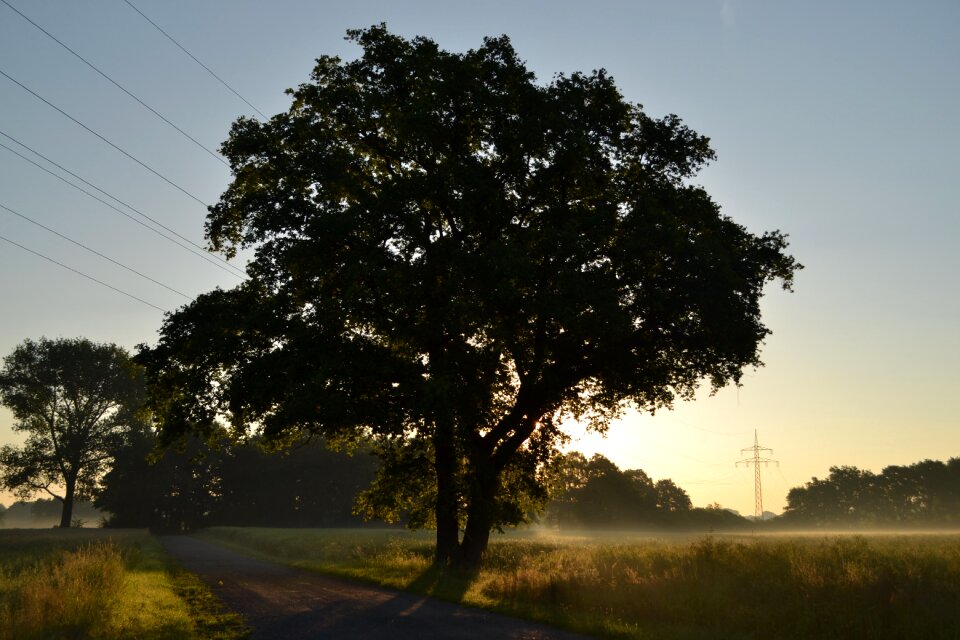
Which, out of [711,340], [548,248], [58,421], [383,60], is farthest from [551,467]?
[58,421]

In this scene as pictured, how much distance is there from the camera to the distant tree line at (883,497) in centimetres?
12544

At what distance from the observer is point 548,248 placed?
19922mm

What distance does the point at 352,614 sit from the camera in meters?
14.0

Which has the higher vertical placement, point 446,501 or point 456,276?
point 456,276

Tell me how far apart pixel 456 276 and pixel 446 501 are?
8752 mm

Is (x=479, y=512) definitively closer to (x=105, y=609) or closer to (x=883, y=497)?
(x=105, y=609)

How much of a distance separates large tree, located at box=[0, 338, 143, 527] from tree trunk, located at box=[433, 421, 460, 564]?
5698cm

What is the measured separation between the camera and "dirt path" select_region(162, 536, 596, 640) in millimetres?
11867

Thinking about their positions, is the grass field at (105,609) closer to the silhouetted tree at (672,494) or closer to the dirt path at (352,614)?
the dirt path at (352,614)

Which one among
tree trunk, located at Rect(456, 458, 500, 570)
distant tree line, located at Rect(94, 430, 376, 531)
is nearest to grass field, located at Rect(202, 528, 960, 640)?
tree trunk, located at Rect(456, 458, 500, 570)

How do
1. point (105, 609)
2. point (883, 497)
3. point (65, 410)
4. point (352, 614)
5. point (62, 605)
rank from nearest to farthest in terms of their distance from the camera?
point (62, 605), point (105, 609), point (352, 614), point (65, 410), point (883, 497)

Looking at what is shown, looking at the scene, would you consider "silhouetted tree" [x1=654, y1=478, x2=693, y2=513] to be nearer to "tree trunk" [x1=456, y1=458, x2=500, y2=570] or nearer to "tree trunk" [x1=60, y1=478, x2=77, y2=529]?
"tree trunk" [x1=60, y1=478, x2=77, y2=529]

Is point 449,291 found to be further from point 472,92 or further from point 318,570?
point 318,570

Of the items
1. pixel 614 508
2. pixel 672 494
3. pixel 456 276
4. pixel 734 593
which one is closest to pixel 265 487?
pixel 614 508
